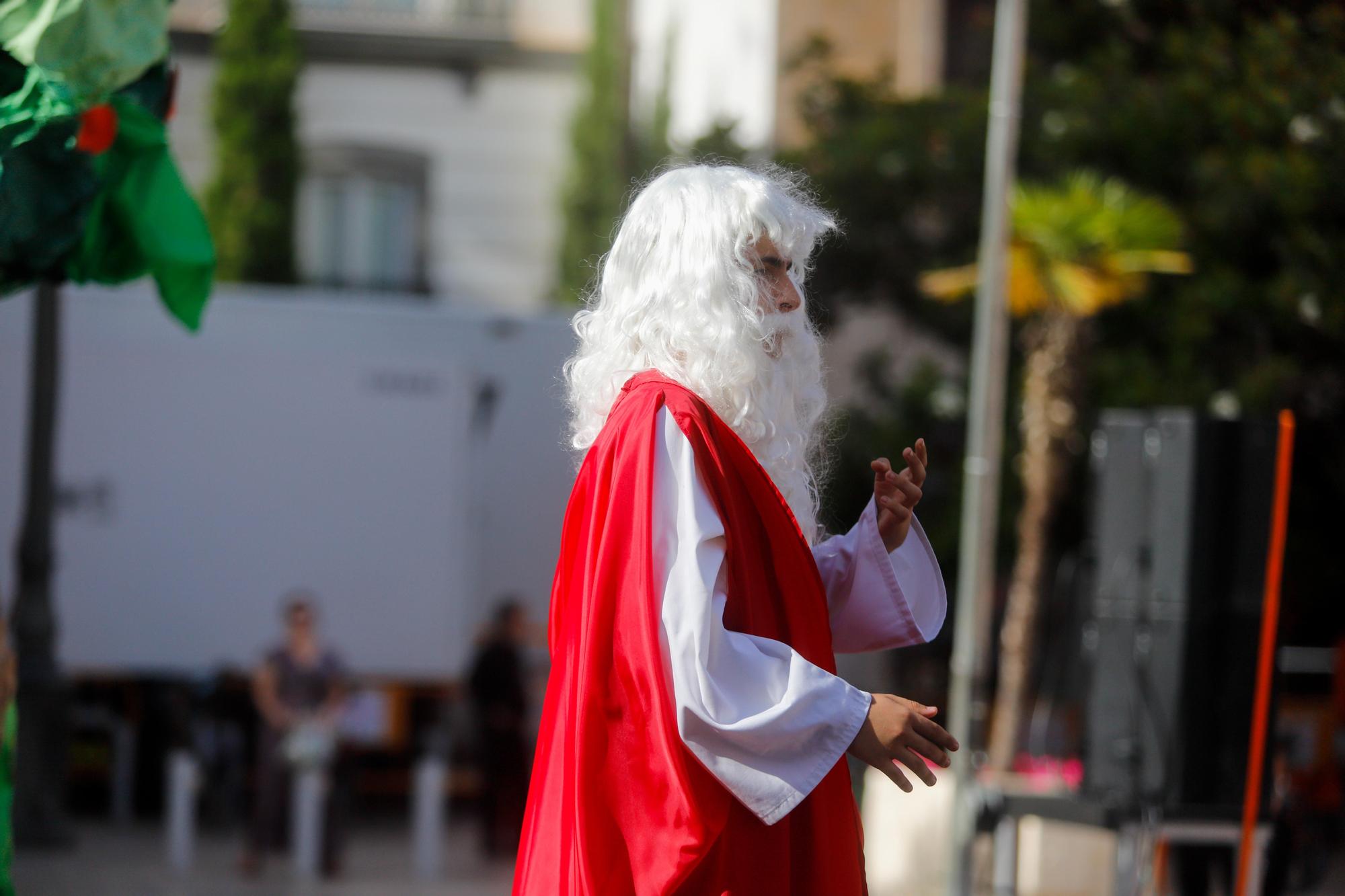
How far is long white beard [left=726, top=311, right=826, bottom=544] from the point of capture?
8.18 feet

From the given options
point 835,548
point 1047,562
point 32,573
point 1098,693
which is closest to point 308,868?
point 32,573

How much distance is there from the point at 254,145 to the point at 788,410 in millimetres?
14076

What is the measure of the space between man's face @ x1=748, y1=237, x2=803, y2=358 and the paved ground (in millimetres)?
6895

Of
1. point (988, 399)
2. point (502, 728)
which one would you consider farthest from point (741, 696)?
point (502, 728)

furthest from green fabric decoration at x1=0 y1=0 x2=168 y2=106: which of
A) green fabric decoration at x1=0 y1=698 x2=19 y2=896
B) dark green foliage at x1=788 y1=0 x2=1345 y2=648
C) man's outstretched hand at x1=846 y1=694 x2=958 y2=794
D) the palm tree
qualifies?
the palm tree

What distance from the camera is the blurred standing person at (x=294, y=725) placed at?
946cm

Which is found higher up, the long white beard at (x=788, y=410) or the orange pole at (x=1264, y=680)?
the long white beard at (x=788, y=410)

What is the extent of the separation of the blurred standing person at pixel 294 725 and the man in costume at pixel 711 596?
7354 mm

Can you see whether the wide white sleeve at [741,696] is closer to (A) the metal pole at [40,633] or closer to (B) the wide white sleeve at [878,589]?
(B) the wide white sleeve at [878,589]

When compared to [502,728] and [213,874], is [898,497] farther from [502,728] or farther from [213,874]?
[502,728]

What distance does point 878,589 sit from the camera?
2.67 meters

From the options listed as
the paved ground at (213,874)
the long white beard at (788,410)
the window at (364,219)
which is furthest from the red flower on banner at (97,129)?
the window at (364,219)

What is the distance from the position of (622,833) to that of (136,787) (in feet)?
34.0

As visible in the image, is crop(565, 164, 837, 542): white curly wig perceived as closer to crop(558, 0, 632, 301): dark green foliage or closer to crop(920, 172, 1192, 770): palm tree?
crop(920, 172, 1192, 770): palm tree
